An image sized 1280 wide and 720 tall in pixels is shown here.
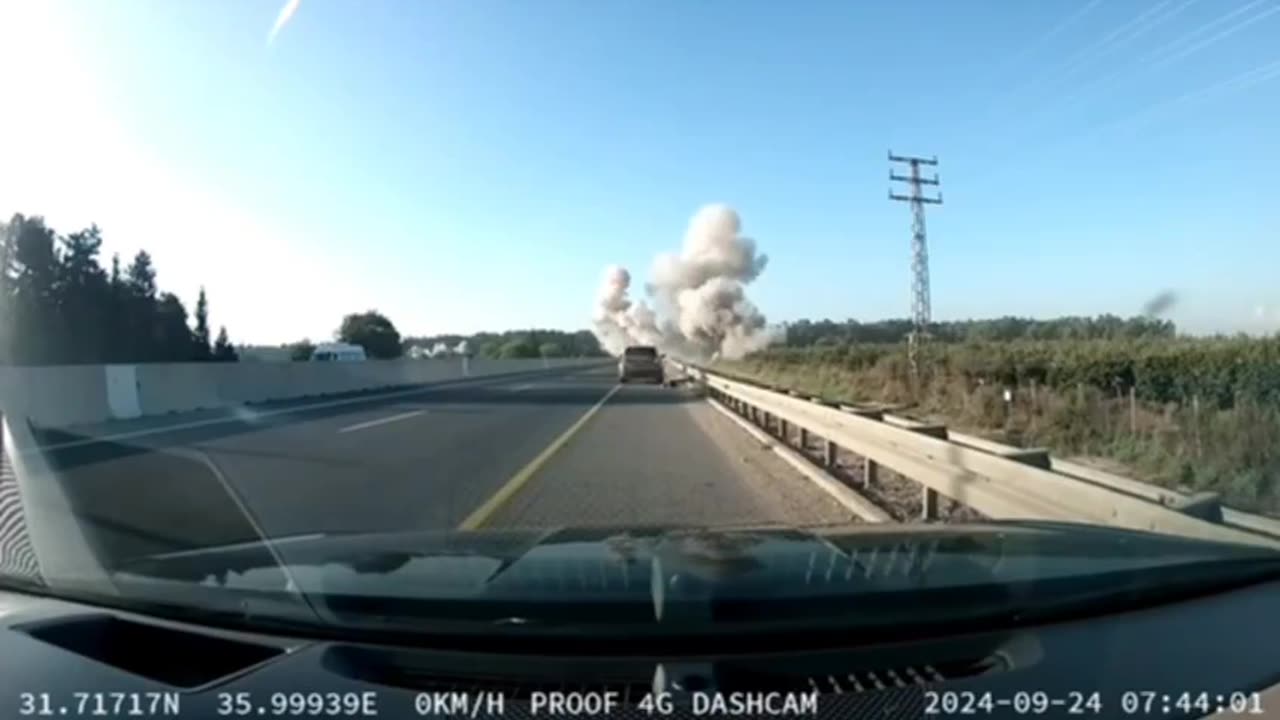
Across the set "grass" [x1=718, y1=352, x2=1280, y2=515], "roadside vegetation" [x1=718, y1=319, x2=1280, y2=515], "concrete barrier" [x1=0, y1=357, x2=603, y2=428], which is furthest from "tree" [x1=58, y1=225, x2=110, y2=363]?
"grass" [x1=718, y1=352, x2=1280, y2=515]

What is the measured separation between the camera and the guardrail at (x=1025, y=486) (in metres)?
4.29

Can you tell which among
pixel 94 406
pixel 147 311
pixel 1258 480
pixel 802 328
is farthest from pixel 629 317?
pixel 1258 480

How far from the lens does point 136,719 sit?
235 cm

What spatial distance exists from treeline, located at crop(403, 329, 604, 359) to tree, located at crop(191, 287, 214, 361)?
44540 millimetres

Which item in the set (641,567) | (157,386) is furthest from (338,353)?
(641,567)

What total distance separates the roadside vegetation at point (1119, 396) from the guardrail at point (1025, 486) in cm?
314

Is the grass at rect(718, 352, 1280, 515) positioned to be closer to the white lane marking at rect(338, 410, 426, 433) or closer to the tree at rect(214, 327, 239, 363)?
the white lane marking at rect(338, 410, 426, 433)

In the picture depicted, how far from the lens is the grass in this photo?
1047 centimetres

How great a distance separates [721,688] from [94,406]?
74.5 feet

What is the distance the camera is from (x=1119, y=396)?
22.7m

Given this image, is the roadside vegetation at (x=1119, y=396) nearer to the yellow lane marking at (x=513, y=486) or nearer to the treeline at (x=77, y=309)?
the yellow lane marking at (x=513, y=486)
